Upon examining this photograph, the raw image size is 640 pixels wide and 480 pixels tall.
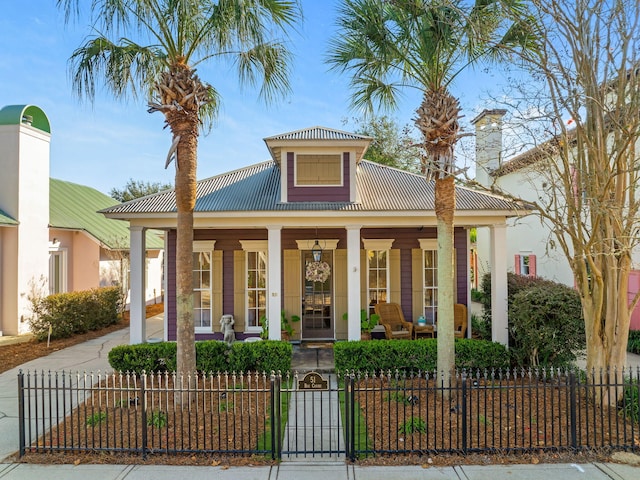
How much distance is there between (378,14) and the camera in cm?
729

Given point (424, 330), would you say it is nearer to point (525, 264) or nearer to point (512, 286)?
point (512, 286)

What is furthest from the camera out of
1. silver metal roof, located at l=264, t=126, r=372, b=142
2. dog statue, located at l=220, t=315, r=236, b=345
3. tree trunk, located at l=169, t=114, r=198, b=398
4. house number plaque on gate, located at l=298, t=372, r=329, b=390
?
dog statue, located at l=220, t=315, r=236, b=345

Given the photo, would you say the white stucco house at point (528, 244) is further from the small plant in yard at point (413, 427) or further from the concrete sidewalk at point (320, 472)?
the concrete sidewalk at point (320, 472)

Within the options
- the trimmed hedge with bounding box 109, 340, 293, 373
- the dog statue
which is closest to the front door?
the dog statue

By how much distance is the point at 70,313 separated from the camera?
14.0m

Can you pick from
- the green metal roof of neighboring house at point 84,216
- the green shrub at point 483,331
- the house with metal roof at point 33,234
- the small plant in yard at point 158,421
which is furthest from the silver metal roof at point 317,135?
the house with metal roof at point 33,234

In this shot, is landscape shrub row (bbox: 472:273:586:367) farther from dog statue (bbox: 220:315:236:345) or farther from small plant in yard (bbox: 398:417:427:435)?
dog statue (bbox: 220:315:236:345)

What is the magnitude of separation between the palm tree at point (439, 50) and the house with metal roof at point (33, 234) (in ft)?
40.9

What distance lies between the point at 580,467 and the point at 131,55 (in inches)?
377

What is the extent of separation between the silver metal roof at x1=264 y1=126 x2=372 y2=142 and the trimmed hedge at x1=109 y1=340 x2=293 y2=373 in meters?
5.42

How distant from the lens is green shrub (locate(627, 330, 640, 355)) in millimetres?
11477

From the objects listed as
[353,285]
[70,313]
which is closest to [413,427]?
[353,285]

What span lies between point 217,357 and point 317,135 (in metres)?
6.34

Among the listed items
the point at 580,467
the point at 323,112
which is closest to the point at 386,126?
the point at 323,112
